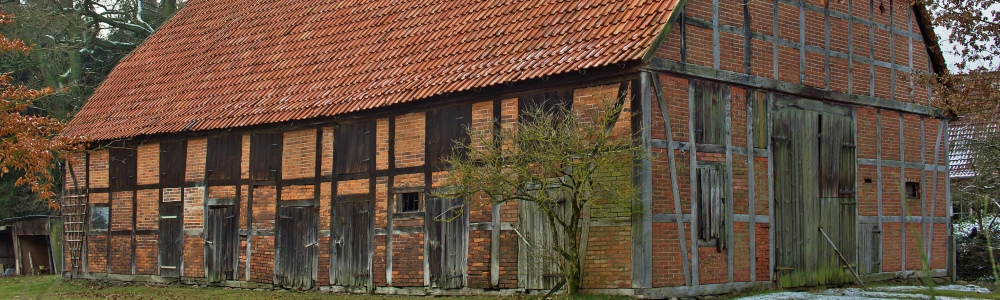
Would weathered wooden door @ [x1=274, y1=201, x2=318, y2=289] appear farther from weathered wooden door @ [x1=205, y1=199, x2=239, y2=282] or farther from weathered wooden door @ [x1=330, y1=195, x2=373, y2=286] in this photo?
weathered wooden door @ [x1=205, y1=199, x2=239, y2=282]

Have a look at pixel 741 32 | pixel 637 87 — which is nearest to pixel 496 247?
pixel 637 87

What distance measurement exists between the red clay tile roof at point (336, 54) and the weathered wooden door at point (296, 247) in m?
1.62

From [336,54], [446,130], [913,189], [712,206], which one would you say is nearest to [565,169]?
[712,206]

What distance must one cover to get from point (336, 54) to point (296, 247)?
11.1 feet

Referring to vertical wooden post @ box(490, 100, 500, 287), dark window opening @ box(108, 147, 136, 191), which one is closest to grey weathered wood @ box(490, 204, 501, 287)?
vertical wooden post @ box(490, 100, 500, 287)

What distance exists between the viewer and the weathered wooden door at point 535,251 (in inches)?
512

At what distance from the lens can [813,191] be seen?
14836 mm

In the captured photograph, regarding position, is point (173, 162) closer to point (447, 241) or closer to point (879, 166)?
point (447, 241)

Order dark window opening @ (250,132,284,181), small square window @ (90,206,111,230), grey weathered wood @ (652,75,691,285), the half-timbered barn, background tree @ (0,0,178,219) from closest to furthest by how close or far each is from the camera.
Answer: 1. grey weathered wood @ (652,75,691,285)
2. the half-timbered barn
3. dark window opening @ (250,132,284,181)
4. small square window @ (90,206,111,230)
5. background tree @ (0,0,178,219)

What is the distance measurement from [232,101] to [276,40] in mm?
1883

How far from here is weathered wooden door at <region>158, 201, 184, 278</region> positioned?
19047 mm

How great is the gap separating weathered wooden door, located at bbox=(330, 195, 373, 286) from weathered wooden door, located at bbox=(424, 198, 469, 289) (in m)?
1.34

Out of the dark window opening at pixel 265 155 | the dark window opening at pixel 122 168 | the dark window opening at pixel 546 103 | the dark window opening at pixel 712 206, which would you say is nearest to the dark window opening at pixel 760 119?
the dark window opening at pixel 712 206

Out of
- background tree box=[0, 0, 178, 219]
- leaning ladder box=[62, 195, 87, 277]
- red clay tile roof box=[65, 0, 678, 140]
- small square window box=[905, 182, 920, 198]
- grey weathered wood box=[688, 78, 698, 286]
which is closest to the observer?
grey weathered wood box=[688, 78, 698, 286]
